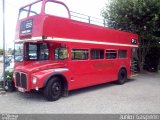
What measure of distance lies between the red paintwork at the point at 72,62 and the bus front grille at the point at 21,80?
7.4 inches

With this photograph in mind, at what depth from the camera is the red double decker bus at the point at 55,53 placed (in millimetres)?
8659

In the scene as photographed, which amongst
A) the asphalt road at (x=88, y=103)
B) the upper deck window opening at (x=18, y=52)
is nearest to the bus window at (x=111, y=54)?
the asphalt road at (x=88, y=103)

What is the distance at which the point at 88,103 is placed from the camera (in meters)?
8.55

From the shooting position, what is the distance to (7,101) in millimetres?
8844

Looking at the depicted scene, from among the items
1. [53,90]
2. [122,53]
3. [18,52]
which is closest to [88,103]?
[53,90]

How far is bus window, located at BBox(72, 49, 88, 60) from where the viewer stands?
9.94m

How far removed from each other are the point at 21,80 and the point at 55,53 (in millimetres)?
1773

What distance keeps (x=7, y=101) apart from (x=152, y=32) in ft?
38.4

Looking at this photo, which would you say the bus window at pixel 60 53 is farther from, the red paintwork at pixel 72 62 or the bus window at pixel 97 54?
the bus window at pixel 97 54

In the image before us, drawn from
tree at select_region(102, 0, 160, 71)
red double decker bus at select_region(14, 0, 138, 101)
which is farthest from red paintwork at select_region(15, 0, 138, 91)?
tree at select_region(102, 0, 160, 71)

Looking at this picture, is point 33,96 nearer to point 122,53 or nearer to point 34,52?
point 34,52

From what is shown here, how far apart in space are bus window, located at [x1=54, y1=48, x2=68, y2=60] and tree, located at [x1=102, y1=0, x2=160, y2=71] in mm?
8186

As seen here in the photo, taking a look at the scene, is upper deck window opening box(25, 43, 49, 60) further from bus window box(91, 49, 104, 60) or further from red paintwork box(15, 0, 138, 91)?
bus window box(91, 49, 104, 60)

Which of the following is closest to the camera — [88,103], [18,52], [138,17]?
[88,103]
